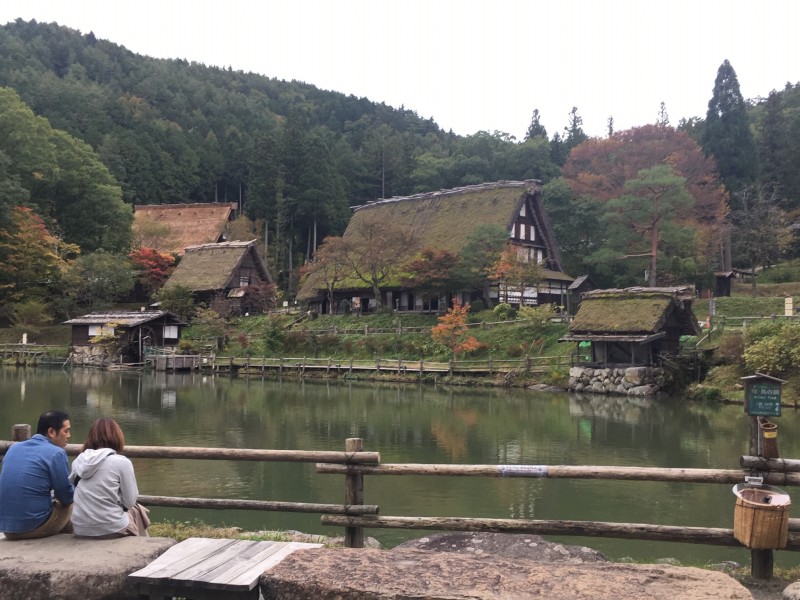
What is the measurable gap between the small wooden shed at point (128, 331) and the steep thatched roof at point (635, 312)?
74.0 ft

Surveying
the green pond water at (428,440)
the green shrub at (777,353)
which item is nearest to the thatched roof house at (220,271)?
the green pond water at (428,440)

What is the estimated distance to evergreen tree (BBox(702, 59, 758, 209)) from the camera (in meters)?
40.7

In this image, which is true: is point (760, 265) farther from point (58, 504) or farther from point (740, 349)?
point (58, 504)

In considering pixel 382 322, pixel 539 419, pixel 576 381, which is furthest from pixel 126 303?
pixel 539 419

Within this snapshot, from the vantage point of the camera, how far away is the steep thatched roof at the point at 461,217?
121 feet

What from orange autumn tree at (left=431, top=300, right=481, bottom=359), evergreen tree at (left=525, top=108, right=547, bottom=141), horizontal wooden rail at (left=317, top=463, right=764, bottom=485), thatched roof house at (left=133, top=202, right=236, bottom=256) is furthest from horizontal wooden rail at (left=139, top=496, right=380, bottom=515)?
evergreen tree at (left=525, top=108, right=547, bottom=141)

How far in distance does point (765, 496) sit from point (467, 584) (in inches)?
110

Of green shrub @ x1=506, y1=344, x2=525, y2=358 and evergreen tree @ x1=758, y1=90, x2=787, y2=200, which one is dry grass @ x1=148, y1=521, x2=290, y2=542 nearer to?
green shrub @ x1=506, y1=344, x2=525, y2=358

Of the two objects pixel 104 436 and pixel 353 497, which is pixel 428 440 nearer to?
pixel 353 497

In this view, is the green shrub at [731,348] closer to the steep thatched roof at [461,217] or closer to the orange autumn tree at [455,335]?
the orange autumn tree at [455,335]

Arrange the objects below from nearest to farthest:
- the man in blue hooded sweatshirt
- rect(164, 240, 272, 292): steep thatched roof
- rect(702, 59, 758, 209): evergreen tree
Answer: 1. the man in blue hooded sweatshirt
2. rect(702, 59, 758, 209): evergreen tree
3. rect(164, 240, 272, 292): steep thatched roof

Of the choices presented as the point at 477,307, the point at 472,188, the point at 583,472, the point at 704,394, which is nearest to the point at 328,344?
the point at 477,307

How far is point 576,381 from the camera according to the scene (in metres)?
24.8

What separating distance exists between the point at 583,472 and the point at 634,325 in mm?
20252
